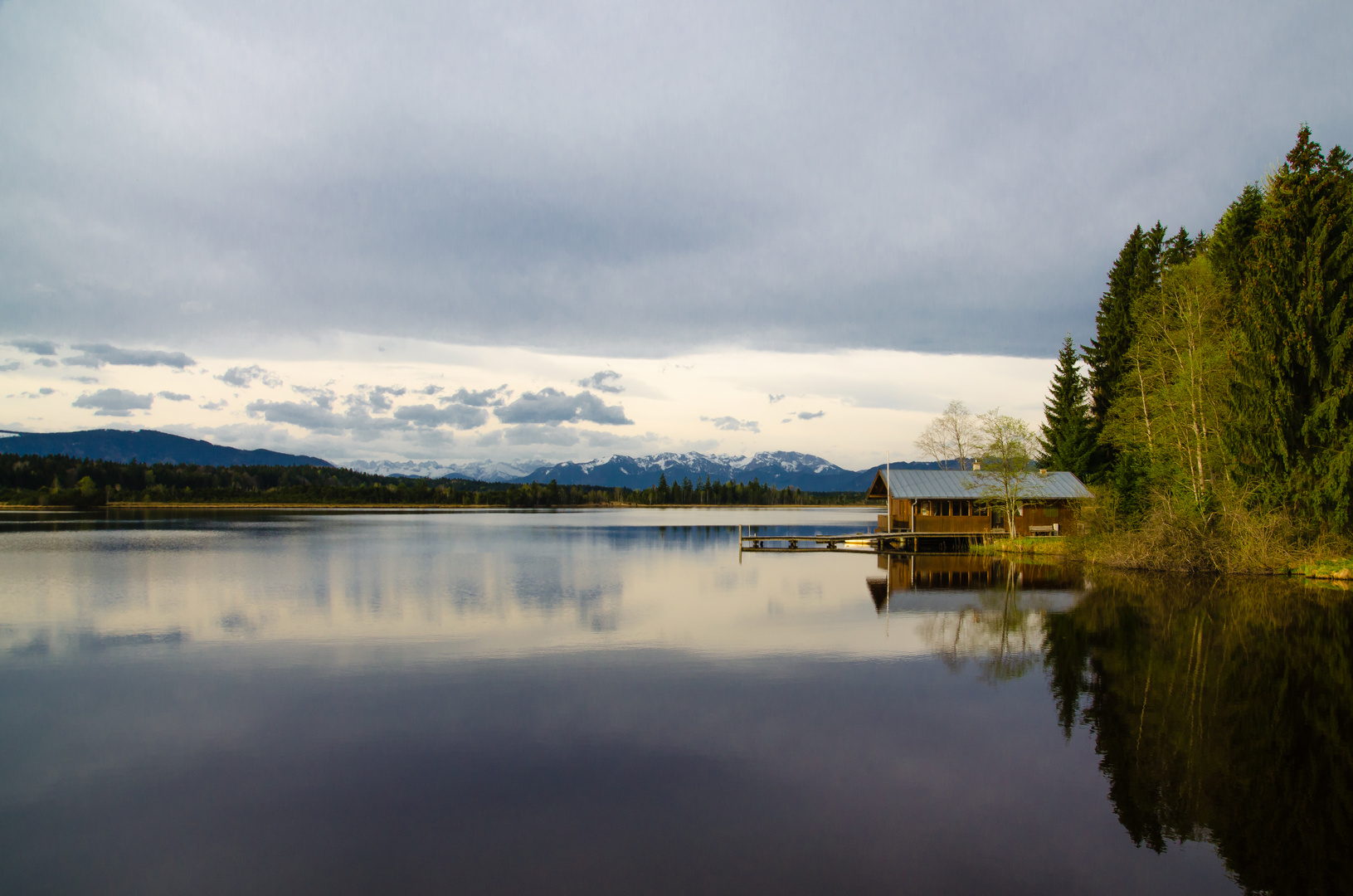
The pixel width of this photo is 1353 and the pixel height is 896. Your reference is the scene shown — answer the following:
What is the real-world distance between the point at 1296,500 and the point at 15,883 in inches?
1375

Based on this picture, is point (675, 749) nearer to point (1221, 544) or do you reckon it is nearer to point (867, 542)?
point (1221, 544)

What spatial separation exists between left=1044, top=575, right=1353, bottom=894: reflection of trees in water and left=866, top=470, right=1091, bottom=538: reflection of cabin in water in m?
23.8

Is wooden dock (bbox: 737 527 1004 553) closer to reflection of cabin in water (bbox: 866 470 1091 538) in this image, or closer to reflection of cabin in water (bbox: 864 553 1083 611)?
reflection of cabin in water (bbox: 866 470 1091 538)

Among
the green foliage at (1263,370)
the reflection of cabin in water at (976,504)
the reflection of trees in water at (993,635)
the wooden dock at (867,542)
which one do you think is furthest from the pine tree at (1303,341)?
the wooden dock at (867,542)

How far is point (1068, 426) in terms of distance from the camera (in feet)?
163

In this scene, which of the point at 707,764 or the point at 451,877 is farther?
the point at 707,764

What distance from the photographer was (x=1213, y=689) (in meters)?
12.3

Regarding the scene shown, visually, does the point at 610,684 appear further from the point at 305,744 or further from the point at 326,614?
the point at 326,614

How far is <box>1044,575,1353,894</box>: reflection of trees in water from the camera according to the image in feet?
23.8

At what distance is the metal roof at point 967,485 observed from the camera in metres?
44.0

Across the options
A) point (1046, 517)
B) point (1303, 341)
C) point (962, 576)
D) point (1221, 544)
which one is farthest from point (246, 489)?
point (1303, 341)

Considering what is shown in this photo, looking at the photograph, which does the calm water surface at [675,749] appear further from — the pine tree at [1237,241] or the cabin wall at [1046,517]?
the cabin wall at [1046,517]

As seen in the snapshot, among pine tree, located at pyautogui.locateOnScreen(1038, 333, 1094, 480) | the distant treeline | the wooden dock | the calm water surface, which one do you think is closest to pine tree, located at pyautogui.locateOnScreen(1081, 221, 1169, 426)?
pine tree, located at pyautogui.locateOnScreen(1038, 333, 1094, 480)

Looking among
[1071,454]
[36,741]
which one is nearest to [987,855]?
[36,741]
